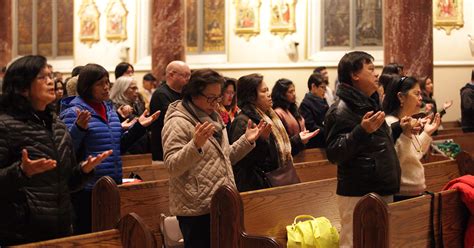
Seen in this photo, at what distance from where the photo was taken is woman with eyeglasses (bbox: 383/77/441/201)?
533 centimetres

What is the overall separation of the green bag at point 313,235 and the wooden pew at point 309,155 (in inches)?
127

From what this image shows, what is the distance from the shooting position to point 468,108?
11133 mm

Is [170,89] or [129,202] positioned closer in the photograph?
[129,202]

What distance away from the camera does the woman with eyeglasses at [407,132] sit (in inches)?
210

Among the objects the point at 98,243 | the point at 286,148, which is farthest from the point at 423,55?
the point at 98,243

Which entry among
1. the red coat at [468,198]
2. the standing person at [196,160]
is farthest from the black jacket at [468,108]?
the standing person at [196,160]

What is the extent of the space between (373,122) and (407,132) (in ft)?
2.35

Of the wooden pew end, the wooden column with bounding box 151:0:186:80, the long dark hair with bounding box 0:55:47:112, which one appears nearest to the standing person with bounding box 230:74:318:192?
the wooden pew end

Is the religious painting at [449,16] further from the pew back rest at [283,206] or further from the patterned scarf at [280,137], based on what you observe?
the patterned scarf at [280,137]

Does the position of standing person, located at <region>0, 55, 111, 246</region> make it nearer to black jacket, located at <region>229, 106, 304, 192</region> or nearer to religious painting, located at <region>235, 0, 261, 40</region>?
Answer: black jacket, located at <region>229, 106, 304, 192</region>

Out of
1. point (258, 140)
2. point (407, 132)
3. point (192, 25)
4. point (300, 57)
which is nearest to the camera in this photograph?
point (407, 132)

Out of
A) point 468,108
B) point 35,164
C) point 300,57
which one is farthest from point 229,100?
point 300,57

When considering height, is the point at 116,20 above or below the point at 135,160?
above

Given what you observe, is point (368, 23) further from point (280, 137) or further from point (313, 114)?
Result: point (280, 137)
